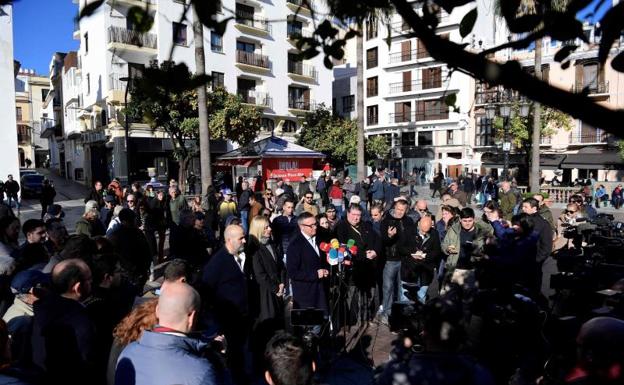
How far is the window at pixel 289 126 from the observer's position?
35.2 metres

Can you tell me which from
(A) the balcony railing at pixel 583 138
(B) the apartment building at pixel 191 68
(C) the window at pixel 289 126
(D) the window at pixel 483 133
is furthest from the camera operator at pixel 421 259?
(D) the window at pixel 483 133

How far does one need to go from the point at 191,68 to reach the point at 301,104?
11420 millimetres

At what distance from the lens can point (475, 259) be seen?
6281 mm

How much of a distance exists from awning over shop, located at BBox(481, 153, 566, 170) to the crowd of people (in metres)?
26.5

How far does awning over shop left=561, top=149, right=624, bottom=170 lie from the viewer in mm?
28844

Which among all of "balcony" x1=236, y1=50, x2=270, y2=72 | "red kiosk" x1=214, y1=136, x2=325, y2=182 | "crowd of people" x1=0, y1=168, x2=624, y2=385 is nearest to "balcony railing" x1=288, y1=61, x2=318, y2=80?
"balcony" x1=236, y1=50, x2=270, y2=72

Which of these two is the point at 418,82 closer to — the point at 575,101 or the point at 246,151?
the point at 246,151

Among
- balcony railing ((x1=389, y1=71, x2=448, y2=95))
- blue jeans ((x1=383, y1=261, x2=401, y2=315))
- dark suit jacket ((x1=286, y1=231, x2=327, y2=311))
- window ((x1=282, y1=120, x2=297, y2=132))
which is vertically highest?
balcony railing ((x1=389, y1=71, x2=448, y2=95))

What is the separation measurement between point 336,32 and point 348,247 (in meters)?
3.76

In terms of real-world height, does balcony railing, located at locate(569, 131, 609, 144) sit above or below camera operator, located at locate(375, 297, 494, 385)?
above

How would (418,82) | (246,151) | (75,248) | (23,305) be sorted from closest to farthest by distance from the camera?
(23,305), (75,248), (246,151), (418,82)

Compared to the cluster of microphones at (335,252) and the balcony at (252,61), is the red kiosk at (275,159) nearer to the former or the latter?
the cluster of microphones at (335,252)

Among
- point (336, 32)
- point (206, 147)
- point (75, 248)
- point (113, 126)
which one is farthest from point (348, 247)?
point (113, 126)

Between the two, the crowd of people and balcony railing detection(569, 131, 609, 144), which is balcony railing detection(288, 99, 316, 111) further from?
the crowd of people
